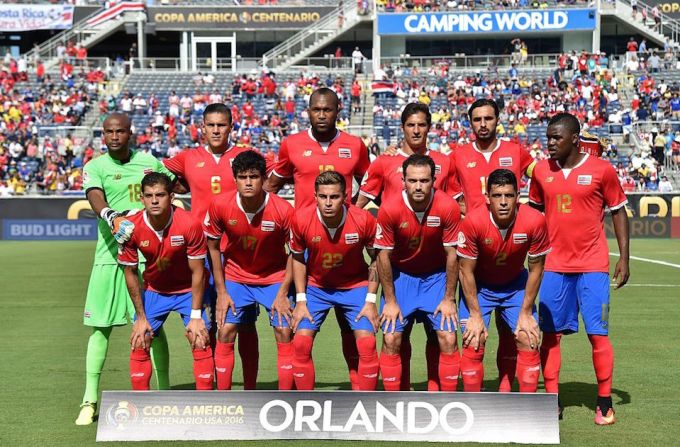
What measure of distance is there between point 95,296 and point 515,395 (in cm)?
356

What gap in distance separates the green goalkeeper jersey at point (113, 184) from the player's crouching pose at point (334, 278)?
5.11 ft

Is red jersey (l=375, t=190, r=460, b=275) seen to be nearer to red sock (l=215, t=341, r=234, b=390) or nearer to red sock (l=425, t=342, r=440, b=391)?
red sock (l=425, t=342, r=440, b=391)

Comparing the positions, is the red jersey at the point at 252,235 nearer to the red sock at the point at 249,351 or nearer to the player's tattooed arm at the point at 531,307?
the red sock at the point at 249,351

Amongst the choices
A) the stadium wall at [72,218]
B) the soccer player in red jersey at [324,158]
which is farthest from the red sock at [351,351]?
the stadium wall at [72,218]

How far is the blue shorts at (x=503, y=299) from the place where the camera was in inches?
339

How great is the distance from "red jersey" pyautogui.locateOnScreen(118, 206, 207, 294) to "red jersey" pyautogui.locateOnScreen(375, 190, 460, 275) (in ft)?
4.75

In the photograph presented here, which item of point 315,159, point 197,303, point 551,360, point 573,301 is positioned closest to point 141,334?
point 197,303

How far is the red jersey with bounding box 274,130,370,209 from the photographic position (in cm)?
930

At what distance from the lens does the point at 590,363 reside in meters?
11.4

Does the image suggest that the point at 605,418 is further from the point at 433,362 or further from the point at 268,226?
the point at 268,226

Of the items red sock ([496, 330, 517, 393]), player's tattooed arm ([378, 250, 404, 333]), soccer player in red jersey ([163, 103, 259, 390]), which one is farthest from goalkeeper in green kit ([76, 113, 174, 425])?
red sock ([496, 330, 517, 393])

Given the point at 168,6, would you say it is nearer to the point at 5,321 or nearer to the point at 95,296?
the point at 5,321

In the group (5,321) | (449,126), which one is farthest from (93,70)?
(5,321)

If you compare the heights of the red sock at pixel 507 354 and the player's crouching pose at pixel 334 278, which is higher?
the player's crouching pose at pixel 334 278
